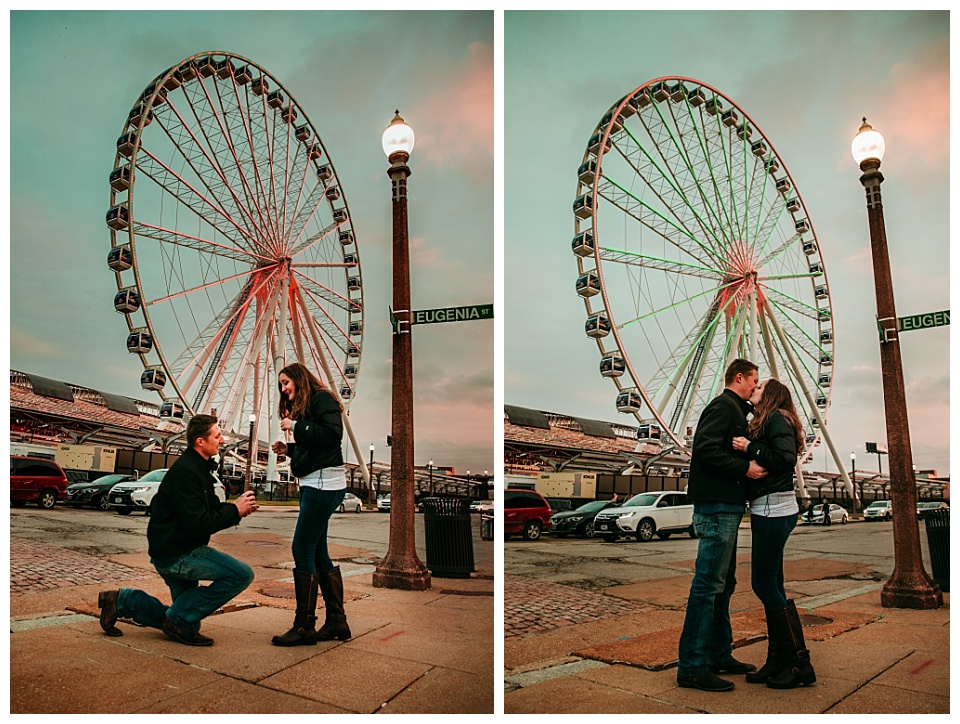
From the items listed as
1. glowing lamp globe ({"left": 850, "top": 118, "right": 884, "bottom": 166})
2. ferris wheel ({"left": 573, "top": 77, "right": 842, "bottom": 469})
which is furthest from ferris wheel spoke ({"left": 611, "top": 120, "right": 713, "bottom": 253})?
glowing lamp globe ({"left": 850, "top": 118, "right": 884, "bottom": 166})

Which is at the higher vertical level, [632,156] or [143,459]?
[632,156]

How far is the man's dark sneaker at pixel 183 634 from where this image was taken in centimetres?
379

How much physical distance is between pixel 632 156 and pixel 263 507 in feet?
14.9

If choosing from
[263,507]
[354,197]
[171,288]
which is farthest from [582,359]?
[171,288]

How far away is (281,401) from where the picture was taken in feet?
14.1

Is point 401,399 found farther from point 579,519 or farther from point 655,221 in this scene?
point 655,221

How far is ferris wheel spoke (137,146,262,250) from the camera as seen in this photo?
545 centimetres

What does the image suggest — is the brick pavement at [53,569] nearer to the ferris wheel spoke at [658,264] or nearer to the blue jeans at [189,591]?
the blue jeans at [189,591]

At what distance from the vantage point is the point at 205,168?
598cm

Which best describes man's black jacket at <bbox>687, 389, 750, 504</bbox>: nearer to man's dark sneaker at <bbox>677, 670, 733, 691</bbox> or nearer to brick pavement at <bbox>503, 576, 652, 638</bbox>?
man's dark sneaker at <bbox>677, 670, 733, 691</bbox>

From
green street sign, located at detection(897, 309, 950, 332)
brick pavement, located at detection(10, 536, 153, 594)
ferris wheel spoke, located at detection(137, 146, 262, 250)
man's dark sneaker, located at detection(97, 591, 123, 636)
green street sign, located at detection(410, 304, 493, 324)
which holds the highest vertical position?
ferris wheel spoke, located at detection(137, 146, 262, 250)

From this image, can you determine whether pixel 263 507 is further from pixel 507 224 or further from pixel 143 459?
pixel 507 224

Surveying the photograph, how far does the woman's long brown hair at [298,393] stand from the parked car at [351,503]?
0.55 meters

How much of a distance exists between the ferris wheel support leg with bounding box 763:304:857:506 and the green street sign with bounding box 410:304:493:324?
2559mm
